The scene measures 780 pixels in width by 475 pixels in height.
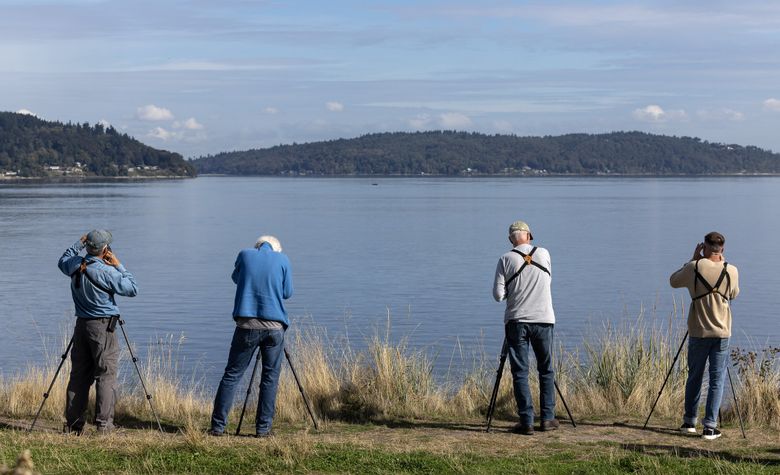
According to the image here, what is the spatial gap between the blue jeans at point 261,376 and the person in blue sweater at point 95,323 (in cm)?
98

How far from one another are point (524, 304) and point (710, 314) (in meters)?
1.58

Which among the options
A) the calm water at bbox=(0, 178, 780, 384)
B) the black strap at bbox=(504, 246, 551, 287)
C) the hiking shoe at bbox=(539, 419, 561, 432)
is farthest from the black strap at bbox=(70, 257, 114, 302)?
the calm water at bbox=(0, 178, 780, 384)

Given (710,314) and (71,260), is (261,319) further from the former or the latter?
(710,314)

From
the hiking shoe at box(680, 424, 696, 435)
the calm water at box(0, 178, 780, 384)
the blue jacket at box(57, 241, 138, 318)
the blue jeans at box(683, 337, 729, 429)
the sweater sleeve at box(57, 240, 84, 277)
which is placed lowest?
the calm water at box(0, 178, 780, 384)

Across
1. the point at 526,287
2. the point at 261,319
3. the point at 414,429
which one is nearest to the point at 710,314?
the point at 526,287

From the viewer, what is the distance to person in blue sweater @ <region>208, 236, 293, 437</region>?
9.09 m

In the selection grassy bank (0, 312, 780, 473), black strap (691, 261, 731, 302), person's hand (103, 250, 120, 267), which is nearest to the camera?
grassy bank (0, 312, 780, 473)

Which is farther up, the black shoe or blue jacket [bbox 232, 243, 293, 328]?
blue jacket [bbox 232, 243, 293, 328]

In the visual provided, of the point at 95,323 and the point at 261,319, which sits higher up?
the point at 261,319

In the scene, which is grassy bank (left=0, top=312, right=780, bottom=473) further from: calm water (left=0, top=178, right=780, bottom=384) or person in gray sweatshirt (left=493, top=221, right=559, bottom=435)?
calm water (left=0, top=178, right=780, bottom=384)

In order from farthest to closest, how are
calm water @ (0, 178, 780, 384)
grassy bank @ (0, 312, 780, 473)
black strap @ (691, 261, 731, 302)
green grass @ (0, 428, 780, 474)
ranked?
calm water @ (0, 178, 780, 384)
black strap @ (691, 261, 731, 302)
grassy bank @ (0, 312, 780, 473)
green grass @ (0, 428, 780, 474)

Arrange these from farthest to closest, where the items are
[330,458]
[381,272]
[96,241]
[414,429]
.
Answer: [381,272], [414,429], [96,241], [330,458]

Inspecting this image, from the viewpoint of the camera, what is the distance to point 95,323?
932 centimetres

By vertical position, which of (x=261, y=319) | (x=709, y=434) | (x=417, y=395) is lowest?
(x=417, y=395)
